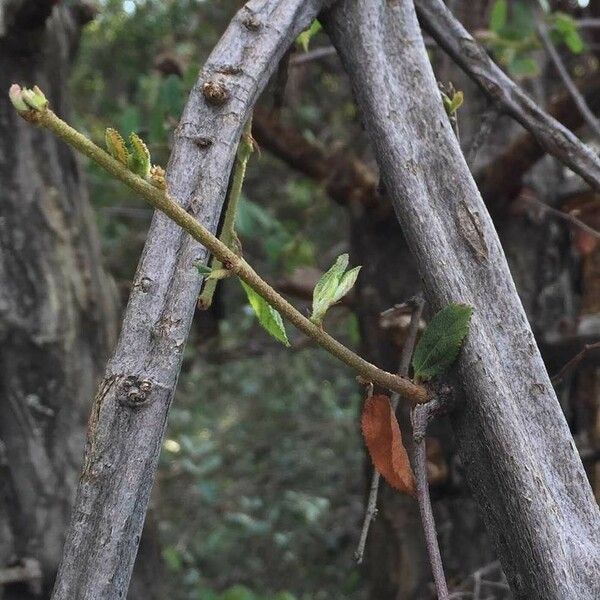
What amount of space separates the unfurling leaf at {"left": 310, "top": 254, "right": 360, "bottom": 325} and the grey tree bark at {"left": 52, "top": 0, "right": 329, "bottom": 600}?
2.7 inches

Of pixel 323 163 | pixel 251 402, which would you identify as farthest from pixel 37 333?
pixel 251 402

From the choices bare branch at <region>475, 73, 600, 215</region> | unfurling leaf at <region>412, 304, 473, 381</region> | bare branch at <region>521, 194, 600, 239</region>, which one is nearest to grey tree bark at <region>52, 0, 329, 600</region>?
unfurling leaf at <region>412, 304, 473, 381</region>

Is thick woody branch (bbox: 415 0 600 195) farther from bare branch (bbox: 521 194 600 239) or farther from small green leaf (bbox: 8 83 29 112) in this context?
small green leaf (bbox: 8 83 29 112)

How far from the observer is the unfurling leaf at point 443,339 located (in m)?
0.50

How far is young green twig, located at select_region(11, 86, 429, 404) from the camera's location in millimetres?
361

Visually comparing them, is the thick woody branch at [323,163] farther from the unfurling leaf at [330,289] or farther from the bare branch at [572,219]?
the unfurling leaf at [330,289]

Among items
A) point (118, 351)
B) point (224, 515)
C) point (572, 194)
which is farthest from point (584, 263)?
point (224, 515)

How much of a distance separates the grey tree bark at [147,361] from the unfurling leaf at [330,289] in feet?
0.22

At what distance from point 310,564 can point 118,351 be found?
2.50 meters

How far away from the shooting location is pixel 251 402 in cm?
328

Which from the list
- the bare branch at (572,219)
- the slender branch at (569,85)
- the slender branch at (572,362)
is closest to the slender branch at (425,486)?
the slender branch at (572,362)

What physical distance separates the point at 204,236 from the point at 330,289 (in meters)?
0.10

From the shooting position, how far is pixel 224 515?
2.82m

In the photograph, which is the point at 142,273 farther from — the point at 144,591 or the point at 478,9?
the point at 478,9
